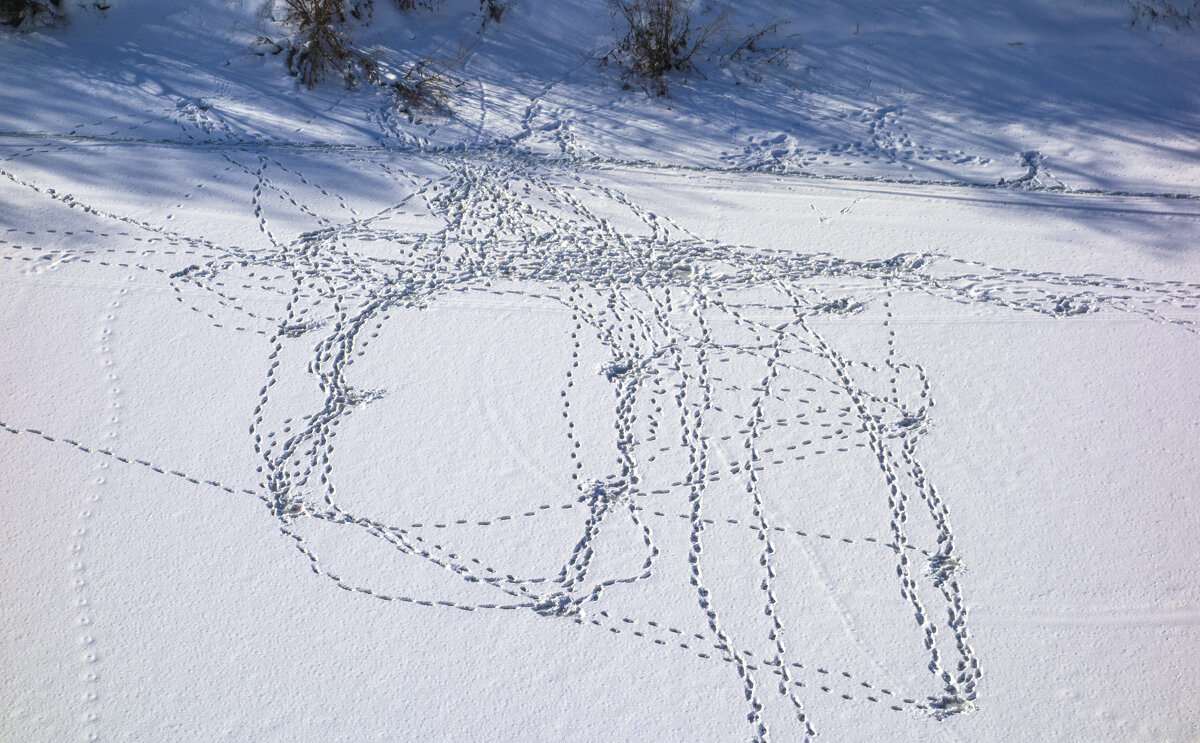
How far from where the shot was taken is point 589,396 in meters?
3.23

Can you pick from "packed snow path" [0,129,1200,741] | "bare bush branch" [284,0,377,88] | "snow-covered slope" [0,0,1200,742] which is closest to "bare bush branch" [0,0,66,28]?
"snow-covered slope" [0,0,1200,742]

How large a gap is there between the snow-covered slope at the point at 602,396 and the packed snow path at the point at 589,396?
13 millimetres

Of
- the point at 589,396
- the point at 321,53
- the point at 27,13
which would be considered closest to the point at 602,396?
the point at 589,396

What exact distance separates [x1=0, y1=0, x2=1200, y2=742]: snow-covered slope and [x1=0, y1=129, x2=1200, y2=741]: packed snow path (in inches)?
0.5

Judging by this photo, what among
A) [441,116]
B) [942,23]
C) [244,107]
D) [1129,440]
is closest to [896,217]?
[1129,440]

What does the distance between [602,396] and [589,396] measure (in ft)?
0.14

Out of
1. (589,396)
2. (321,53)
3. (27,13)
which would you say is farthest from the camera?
(27,13)

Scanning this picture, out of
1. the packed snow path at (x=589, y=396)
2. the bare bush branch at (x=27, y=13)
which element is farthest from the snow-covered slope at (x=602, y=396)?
the bare bush branch at (x=27, y=13)

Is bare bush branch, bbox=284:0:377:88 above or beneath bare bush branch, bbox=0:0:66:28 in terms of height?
above

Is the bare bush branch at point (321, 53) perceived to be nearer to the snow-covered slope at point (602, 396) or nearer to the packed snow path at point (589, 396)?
the snow-covered slope at point (602, 396)

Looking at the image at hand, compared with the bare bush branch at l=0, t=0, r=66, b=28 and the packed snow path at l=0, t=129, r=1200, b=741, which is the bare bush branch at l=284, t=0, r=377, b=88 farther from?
the bare bush branch at l=0, t=0, r=66, b=28

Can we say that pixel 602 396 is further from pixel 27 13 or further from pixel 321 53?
pixel 27 13

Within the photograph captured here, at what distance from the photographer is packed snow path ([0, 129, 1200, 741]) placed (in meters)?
2.65

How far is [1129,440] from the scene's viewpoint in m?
3.06
